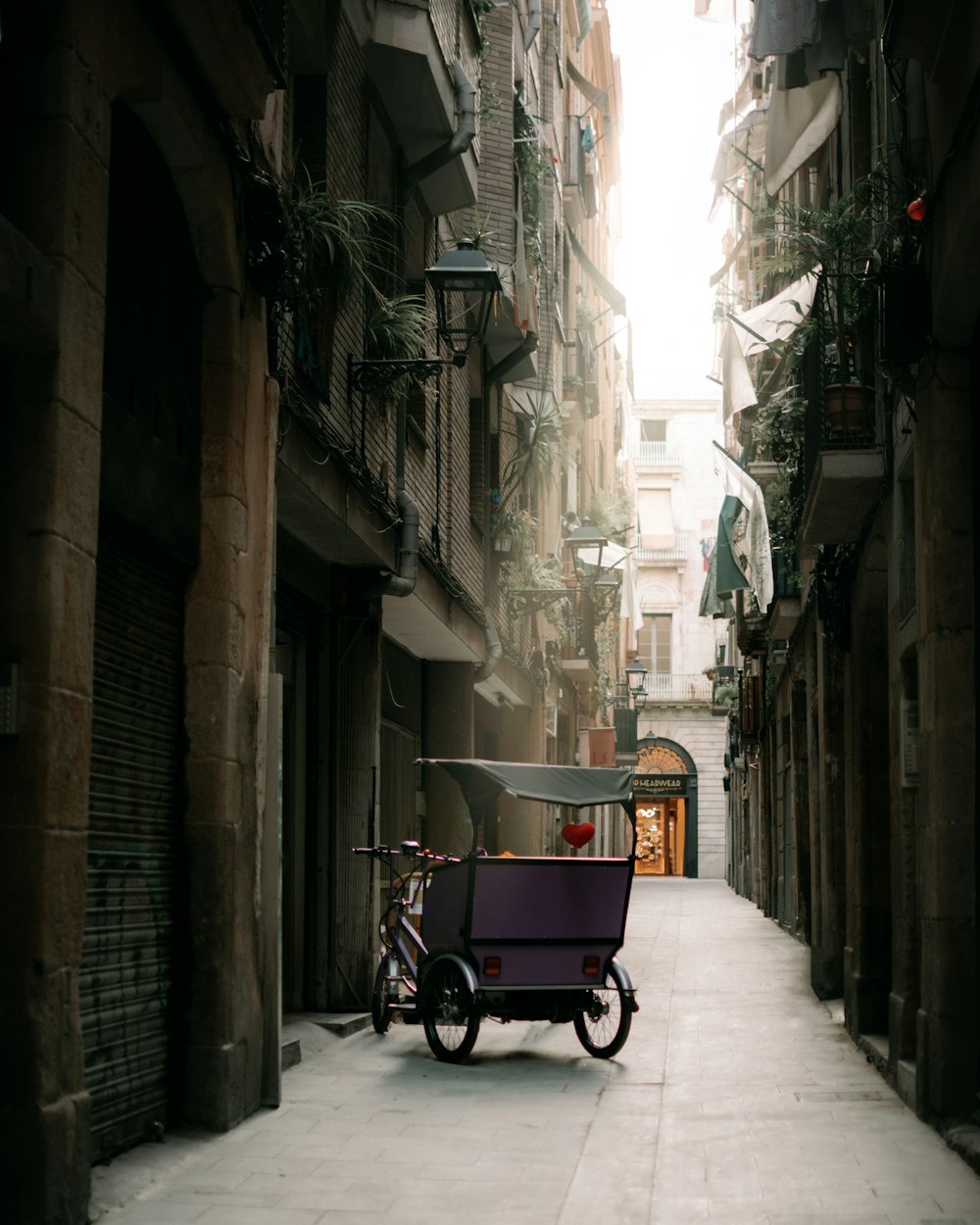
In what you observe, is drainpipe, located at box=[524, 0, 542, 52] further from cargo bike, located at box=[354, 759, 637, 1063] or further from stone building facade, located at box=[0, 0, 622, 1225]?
cargo bike, located at box=[354, 759, 637, 1063]

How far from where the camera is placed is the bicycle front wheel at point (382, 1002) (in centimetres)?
1199

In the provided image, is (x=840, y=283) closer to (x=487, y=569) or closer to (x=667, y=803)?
(x=487, y=569)

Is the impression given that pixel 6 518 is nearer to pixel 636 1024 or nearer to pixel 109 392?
pixel 109 392

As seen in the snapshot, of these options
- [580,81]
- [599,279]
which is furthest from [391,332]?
[580,81]

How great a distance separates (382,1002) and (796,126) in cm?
799

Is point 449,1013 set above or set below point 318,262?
below

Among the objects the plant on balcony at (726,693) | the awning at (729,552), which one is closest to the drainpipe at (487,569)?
the awning at (729,552)

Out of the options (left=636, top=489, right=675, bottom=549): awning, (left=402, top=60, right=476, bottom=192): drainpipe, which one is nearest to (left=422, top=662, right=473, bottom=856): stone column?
(left=402, top=60, right=476, bottom=192): drainpipe

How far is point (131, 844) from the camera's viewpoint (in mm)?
7750

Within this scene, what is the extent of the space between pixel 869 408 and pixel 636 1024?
507 centimetres

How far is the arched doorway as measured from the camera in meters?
62.8

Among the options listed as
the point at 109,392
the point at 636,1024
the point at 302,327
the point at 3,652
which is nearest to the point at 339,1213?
the point at 3,652

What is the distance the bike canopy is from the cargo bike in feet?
0.03

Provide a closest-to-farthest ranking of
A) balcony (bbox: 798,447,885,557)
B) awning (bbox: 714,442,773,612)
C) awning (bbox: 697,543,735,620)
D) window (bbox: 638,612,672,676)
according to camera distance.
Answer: balcony (bbox: 798,447,885,557) < awning (bbox: 714,442,773,612) < awning (bbox: 697,543,735,620) < window (bbox: 638,612,672,676)
